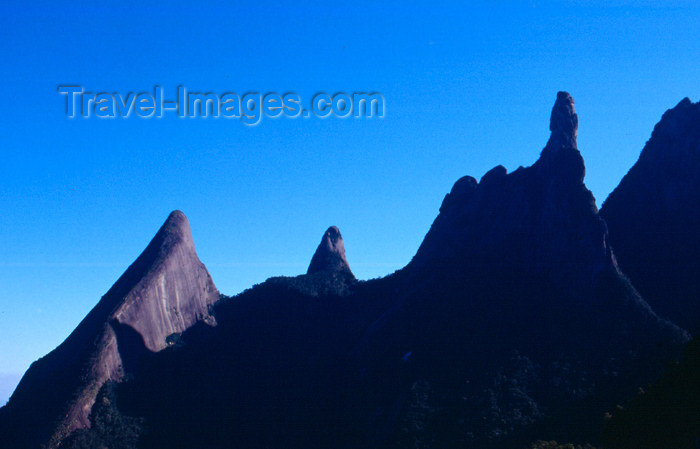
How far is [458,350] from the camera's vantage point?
220 feet

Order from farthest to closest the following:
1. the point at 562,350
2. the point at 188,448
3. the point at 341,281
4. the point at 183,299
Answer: the point at 341,281 → the point at 183,299 → the point at 188,448 → the point at 562,350

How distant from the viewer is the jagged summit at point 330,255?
105 m

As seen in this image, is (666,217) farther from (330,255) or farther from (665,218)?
(330,255)

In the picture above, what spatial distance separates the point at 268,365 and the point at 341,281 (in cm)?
2099

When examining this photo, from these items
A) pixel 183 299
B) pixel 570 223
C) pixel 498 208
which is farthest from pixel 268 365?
pixel 570 223

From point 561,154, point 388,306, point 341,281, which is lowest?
point 388,306

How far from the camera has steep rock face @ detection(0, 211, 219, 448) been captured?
224 ft

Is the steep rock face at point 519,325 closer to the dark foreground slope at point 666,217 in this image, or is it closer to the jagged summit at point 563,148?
the jagged summit at point 563,148

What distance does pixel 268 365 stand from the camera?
83.1 meters

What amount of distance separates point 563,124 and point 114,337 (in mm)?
58953

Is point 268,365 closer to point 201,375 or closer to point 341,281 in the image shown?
point 201,375

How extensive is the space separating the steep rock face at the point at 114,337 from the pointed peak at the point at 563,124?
51.2 metres

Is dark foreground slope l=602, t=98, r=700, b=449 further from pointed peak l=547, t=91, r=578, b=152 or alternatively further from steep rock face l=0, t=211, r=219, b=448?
steep rock face l=0, t=211, r=219, b=448

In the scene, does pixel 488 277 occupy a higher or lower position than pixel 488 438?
higher
